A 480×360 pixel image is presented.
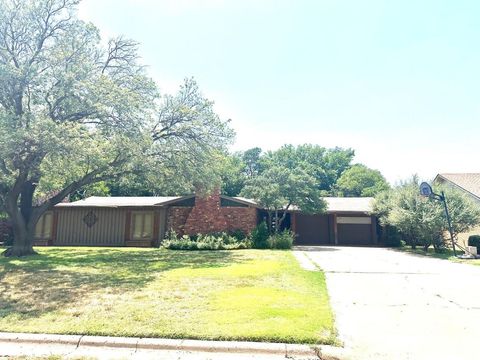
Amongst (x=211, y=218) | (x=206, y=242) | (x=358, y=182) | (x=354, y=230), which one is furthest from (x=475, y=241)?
(x=358, y=182)

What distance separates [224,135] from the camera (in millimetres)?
16094

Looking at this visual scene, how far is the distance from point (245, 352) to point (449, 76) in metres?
12.6

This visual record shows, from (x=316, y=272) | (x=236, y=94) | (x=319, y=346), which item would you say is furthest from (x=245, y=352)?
(x=236, y=94)

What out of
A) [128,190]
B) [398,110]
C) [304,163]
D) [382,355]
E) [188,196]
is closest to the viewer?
[382,355]

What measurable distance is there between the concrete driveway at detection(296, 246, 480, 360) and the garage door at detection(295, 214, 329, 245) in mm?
14649

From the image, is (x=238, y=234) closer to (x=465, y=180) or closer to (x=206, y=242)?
(x=206, y=242)

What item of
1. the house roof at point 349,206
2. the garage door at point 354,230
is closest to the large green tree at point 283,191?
the house roof at point 349,206

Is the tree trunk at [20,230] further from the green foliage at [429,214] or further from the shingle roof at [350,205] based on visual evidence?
the green foliage at [429,214]

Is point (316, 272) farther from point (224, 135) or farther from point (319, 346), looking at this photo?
point (224, 135)

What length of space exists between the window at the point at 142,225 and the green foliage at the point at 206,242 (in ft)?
5.17

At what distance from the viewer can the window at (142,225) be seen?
65.6 ft

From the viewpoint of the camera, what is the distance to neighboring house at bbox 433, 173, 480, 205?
62.8 feet

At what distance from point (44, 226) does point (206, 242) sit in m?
11.0

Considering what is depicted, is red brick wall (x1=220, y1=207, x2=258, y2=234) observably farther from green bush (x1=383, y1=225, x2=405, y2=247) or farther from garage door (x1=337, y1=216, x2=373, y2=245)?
green bush (x1=383, y1=225, x2=405, y2=247)
